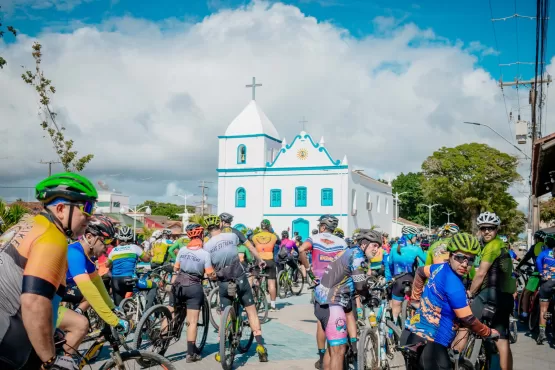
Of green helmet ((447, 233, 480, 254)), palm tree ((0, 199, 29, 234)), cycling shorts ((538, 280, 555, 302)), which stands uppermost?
palm tree ((0, 199, 29, 234))

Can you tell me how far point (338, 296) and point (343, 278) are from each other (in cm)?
22

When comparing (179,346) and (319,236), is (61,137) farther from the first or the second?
(319,236)

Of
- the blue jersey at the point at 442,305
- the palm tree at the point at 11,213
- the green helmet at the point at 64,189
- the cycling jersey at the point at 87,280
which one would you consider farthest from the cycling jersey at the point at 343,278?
the palm tree at the point at 11,213

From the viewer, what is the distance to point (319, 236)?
293 inches

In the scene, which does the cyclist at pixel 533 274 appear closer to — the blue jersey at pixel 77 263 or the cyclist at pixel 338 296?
the cyclist at pixel 338 296

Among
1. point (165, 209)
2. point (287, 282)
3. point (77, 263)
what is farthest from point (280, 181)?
point (165, 209)

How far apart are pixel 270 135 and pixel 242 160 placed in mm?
3871

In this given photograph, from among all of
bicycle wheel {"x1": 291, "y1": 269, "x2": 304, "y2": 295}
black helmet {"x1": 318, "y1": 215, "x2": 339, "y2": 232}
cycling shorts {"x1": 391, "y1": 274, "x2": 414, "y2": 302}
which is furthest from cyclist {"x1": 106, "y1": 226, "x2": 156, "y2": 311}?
bicycle wheel {"x1": 291, "y1": 269, "x2": 304, "y2": 295}

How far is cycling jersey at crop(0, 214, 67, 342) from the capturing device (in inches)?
110

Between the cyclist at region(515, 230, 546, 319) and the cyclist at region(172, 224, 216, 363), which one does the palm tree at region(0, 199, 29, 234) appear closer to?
the cyclist at region(172, 224, 216, 363)

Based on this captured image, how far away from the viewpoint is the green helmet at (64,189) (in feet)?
10.4

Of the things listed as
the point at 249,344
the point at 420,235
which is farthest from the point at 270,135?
the point at 249,344

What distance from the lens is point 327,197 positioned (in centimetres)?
5247

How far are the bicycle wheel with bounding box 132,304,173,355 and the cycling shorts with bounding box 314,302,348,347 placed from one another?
8.29 feet
